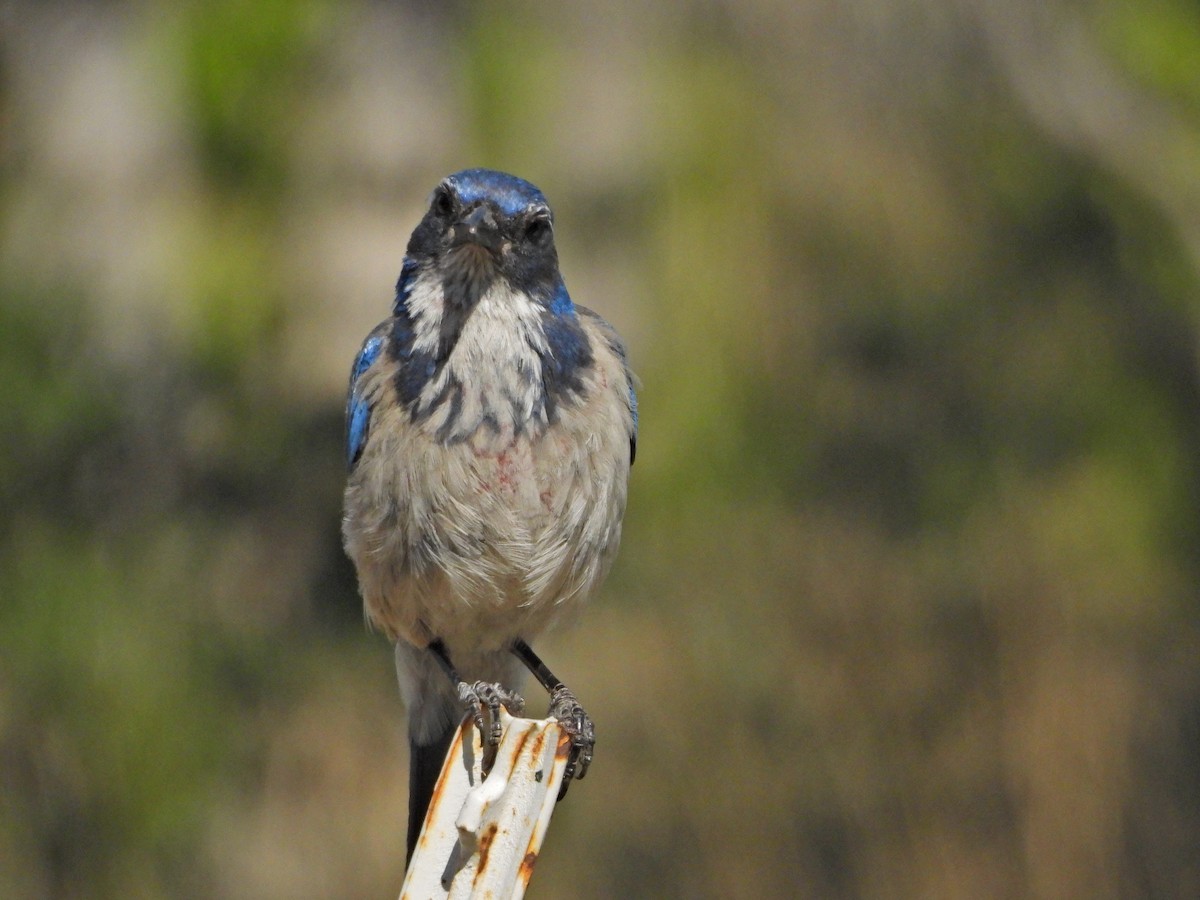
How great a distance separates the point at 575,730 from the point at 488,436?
74 centimetres

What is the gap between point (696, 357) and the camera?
688cm

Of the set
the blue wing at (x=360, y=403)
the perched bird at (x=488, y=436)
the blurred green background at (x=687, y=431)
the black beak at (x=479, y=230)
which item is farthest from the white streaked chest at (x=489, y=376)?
the blurred green background at (x=687, y=431)

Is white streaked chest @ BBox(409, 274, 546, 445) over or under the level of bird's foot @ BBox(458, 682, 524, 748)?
over

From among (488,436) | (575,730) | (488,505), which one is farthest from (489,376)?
(575,730)

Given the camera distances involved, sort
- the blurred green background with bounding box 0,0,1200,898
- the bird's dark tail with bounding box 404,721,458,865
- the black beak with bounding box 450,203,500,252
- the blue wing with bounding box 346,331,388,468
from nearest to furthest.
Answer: the black beak with bounding box 450,203,500,252
the blue wing with bounding box 346,331,388,468
the bird's dark tail with bounding box 404,721,458,865
the blurred green background with bounding box 0,0,1200,898

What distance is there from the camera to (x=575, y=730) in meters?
3.35

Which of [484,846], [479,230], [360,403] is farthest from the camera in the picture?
[360,403]

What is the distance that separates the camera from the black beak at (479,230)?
10.7ft

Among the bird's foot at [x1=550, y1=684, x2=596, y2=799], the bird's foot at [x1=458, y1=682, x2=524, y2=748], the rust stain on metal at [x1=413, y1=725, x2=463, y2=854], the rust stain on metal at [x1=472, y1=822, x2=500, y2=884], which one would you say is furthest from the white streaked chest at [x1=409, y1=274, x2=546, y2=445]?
the rust stain on metal at [x1=472, y1=822, x2=500, y2=884]

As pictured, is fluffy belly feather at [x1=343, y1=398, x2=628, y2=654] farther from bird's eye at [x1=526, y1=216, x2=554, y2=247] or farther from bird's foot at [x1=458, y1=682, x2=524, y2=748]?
bird's eye at [x1=526, y1=216, x2=554, y2=247]

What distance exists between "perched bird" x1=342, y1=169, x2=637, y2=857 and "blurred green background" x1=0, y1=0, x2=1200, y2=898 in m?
3.14

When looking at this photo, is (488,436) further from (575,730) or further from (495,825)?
(495,825)

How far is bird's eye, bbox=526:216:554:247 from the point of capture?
3.38m

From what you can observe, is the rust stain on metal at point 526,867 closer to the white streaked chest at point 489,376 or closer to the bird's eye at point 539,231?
the white streaked chest at point 489,376
